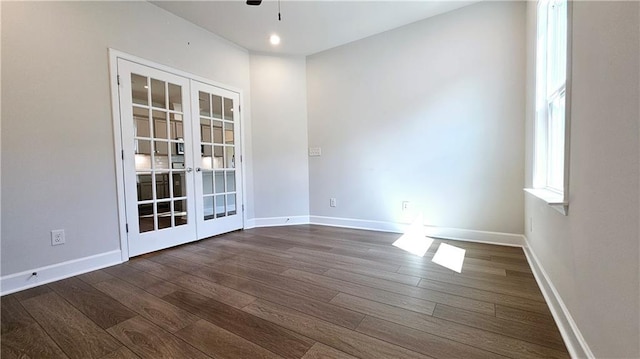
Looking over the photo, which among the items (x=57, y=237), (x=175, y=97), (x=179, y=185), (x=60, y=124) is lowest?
(x=57, y=237)

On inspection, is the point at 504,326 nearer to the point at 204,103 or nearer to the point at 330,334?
the point at 330,334

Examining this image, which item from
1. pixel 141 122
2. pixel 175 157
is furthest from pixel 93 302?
pixel 141 122

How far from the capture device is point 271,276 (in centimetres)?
215

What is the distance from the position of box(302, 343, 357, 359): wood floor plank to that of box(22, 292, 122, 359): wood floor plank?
3.29ft

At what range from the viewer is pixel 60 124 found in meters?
2.18

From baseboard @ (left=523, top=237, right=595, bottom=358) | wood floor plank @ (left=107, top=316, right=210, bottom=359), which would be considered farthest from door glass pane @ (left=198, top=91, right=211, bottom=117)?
baseboard @ (left=523, top=237, right=595, bottom=358)

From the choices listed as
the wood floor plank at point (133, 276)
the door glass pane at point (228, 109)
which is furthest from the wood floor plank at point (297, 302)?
the door glass pane at point (228, 109)

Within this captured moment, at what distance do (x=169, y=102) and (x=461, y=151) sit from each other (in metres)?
3.43

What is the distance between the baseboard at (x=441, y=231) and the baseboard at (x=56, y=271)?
259cm

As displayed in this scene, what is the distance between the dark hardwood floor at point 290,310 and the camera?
1285mm

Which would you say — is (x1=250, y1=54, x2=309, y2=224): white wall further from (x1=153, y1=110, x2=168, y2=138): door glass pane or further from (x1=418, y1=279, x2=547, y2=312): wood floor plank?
(x1=418, y1=279, x2=547, y2=312): wood floor plank

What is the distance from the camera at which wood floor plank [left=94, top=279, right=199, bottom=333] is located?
1.52m

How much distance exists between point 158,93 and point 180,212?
1.38 metres

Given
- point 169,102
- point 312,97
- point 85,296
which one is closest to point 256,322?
point 85,296
